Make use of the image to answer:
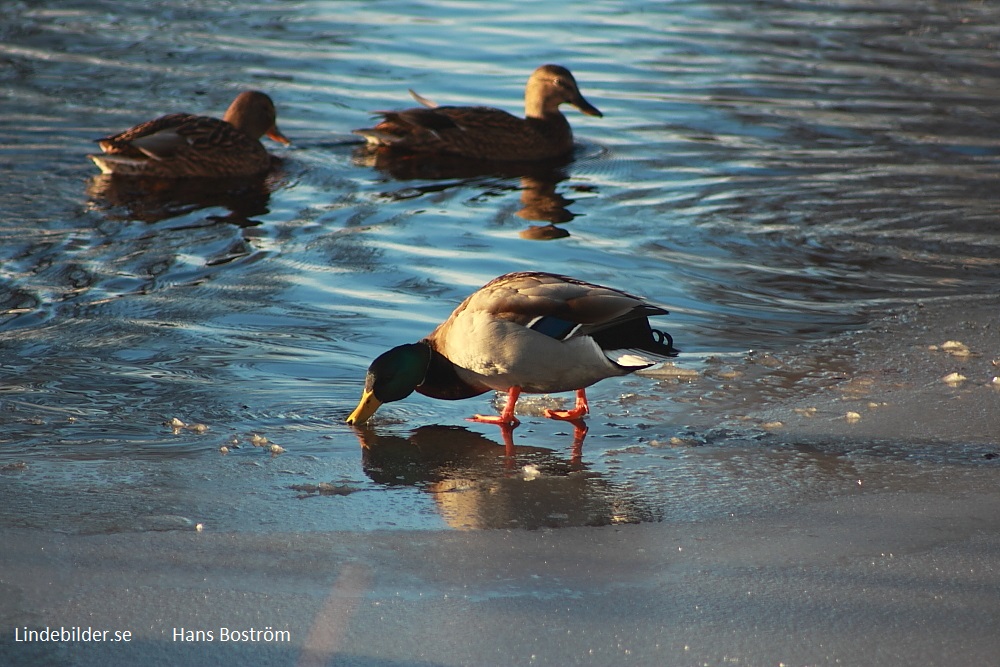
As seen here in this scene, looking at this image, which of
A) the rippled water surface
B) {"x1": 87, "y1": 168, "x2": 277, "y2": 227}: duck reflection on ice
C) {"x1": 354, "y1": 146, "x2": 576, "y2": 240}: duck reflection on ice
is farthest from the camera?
{"x1": 354, "y1": 146, "x2": 576, "y2": 240}: duck reflection on ice

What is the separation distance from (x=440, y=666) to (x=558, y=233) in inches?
198

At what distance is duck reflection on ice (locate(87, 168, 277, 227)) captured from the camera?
820 cm

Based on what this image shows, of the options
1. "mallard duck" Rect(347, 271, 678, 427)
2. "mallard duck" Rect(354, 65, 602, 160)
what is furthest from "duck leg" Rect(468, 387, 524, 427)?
"mallard duck" Rect(354, 65, 602, 160)

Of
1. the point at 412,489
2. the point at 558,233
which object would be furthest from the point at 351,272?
the point at 412,489

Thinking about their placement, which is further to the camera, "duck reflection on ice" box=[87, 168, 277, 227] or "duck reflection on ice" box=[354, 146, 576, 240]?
"duck reflection on ice" box=[354, 146, 576, 240]

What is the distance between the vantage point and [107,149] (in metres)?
8.98

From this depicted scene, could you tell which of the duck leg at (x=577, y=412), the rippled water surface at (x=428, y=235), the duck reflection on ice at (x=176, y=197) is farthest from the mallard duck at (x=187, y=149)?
the duck leg at (x=577, y=412)

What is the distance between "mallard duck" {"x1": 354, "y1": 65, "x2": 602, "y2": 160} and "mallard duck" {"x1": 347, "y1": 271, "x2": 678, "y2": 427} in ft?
17.0

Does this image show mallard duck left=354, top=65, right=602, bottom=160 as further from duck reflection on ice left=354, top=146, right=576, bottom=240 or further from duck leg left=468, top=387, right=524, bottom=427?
duck leg left=468, top=387, right=524, bottom=427

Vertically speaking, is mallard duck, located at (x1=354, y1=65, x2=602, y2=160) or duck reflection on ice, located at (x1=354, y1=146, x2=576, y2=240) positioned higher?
mallard duck, located at (x1=354, y1=65, x2=602, y2=160)

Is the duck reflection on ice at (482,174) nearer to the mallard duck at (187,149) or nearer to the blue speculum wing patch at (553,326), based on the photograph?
the mallard duck at (187,149)

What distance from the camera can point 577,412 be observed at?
191 inches

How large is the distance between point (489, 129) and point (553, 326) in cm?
551

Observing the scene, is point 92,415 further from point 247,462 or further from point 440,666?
point 440,666
